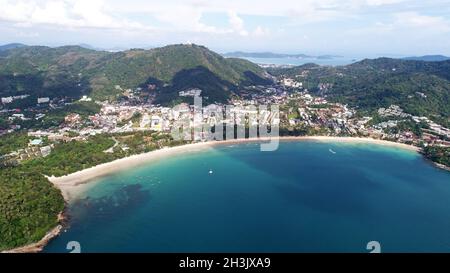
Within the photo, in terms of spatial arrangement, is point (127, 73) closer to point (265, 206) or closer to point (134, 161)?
point (134, 161)

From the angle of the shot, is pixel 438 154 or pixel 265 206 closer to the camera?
pixel 265 206

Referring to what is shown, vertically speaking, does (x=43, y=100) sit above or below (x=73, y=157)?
above

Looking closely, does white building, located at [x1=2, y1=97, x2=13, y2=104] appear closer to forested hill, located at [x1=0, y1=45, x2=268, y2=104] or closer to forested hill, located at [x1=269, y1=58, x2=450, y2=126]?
forested hill, located at [x1=0, y1=45, x2=268, y2=104]

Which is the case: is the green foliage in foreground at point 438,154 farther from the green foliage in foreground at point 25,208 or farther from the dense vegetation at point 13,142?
the dense vegetation at point 13,142

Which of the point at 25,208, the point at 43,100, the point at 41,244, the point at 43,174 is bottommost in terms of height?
the point at 41,244

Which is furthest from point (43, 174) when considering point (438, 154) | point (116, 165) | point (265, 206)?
point (438, 154)
